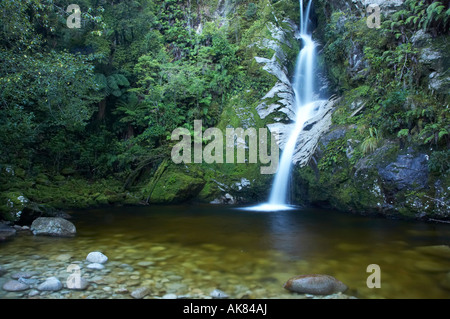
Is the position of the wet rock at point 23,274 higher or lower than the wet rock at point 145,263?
higher

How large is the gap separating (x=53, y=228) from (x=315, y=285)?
17.8ft

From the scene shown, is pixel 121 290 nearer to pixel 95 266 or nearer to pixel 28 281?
pixel 95 266

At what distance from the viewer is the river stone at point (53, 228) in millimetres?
5906

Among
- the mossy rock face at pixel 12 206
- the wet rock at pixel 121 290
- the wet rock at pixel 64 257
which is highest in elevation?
the mossy rock face at pixel 12 206

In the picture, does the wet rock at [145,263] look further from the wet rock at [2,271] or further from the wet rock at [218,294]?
the wet rock at [2,271]

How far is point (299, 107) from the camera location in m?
12.6

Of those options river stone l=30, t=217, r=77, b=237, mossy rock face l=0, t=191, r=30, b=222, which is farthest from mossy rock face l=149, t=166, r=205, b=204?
river stone l=30, t=217, r=77, b=237

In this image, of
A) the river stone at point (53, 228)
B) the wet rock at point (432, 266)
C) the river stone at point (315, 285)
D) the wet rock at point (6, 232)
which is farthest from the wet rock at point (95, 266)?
the wet rock at point (432, 266)

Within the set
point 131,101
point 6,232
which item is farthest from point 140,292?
point 131,101

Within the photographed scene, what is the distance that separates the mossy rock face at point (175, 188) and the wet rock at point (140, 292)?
24.5ft

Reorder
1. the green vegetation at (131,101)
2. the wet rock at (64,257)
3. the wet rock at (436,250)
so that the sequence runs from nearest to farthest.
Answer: the wet rock at (64,257)
the wet rock at (436,250)
the green vegetation at (131,101)

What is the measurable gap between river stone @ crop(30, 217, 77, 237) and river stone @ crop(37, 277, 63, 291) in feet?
9.26
